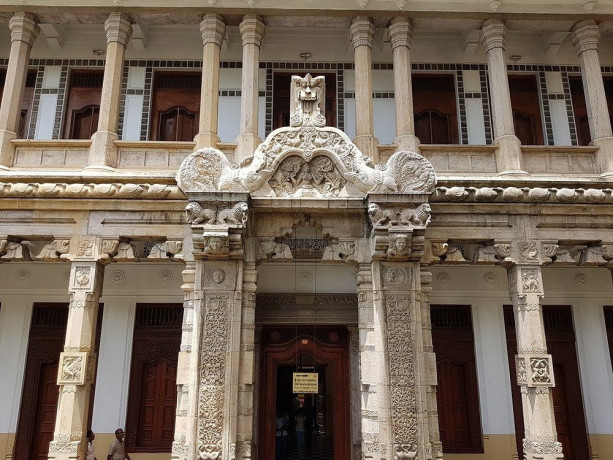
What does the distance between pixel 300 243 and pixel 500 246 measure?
389 centimetres

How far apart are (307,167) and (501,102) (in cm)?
450

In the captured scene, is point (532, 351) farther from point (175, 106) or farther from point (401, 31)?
point (175, 106)

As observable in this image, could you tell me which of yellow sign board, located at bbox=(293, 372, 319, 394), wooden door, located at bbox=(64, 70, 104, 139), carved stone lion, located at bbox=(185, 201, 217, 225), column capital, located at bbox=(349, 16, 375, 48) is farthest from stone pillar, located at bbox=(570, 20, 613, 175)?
wooden door, located at bbox=(64, 70, 104, 139)

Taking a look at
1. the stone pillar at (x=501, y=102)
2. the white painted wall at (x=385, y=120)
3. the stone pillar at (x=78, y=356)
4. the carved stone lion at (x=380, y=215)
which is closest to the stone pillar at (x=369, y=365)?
the carved stone lion at (x=380, y=215)

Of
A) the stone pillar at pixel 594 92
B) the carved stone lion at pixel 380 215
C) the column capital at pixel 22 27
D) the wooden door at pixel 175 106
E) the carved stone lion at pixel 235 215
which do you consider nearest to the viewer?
the carved stone lion at pixel 235 215

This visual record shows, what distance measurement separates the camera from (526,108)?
1251 centimetres

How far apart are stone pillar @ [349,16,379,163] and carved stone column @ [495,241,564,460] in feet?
9.99

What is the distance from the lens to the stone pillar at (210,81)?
405 inches

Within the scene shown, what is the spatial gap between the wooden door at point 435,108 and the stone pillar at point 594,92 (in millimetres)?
2732

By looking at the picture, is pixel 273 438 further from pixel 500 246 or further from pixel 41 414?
pixel 500 246

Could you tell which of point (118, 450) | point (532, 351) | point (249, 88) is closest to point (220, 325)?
point (118, 450)

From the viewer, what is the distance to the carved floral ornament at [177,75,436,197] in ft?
27.2

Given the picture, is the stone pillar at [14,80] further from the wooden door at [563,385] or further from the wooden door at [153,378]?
the wooden door at [563,385]

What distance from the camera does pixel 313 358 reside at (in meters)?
12.1
